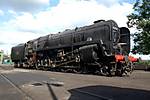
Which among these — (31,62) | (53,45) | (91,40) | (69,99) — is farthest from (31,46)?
(69,99)

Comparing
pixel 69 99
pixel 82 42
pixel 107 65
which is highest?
pixel 82 42

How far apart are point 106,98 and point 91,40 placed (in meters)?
14.5

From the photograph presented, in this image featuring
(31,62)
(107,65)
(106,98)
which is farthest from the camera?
(31,62)

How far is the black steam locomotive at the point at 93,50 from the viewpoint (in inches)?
921

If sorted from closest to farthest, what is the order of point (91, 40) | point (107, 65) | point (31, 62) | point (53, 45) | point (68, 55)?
point (107, 65), point (91, 40), point (68, 55), point (53, 45), point (31, 62)

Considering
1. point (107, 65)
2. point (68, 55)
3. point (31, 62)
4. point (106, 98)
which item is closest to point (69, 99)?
point (106, 98)

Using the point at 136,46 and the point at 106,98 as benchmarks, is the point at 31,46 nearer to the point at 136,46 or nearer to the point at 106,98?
the point at 136,46

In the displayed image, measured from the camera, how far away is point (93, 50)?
24.1 meters

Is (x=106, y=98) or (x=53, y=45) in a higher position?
(x=53, y=45)

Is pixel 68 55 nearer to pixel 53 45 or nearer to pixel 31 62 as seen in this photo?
pixel 53 45

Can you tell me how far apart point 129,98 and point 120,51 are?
1308 centimetres

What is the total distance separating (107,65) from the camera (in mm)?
23516

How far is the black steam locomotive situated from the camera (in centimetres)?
2339

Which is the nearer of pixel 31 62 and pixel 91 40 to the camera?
pixel 91 40
